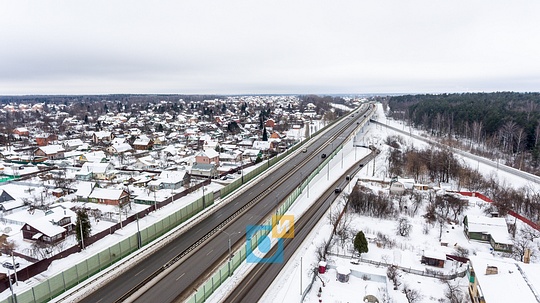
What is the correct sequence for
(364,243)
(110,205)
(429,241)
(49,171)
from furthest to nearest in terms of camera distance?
(49,171)
(110,205)
(429,241)
(364,243)

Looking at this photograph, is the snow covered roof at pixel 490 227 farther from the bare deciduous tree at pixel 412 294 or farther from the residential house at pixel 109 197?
the residential house at pixel 109 197

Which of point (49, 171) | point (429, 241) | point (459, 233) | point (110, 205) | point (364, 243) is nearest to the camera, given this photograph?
point (364, 243)

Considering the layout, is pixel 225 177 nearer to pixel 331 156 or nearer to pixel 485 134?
pixel 331 156

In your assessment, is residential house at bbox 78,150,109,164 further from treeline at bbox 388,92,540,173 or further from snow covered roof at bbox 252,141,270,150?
treeline at bbox 388,92,540,173

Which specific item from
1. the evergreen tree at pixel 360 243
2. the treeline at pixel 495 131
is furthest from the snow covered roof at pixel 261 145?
the evergreen tree at pixel 360 243

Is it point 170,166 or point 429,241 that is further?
point 170,166

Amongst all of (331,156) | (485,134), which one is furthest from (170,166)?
(485,134)
